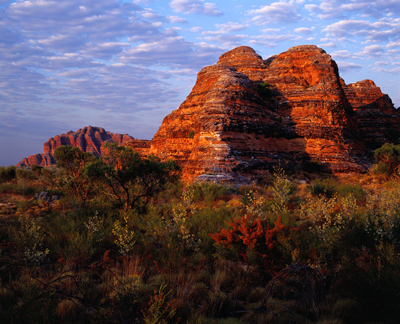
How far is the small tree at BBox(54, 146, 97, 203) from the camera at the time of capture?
12.4m

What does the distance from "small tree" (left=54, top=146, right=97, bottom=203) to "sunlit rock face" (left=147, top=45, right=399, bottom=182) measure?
9.33m

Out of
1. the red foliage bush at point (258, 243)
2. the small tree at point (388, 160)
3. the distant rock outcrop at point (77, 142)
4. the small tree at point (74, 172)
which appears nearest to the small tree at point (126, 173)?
the small tree at point (74, 172)

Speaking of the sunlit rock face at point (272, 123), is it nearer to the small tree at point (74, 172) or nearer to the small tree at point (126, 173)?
the small tree at point (126, 173)

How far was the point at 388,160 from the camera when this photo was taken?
72.0 ft

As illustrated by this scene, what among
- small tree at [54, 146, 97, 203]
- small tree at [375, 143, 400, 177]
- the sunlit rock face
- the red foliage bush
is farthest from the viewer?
the sunlit rock face

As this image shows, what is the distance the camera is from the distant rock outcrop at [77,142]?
8925 cm

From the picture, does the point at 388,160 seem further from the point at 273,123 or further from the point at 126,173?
the point at 126,173

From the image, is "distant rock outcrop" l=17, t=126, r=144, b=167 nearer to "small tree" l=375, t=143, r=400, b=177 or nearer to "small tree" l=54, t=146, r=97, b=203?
"small tree" l=54, t=146, r=97, b=203

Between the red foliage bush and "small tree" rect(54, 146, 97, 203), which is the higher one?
"small tree" rect(54, 146, 97, 203)

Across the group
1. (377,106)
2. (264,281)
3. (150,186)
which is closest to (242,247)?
(264,281)

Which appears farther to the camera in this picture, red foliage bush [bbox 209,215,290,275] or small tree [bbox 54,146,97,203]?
small tree [bbox 54,146,97,203]

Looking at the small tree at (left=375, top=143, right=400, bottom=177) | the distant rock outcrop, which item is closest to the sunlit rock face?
the small tree at (left=375, top=143, right=400, bottom=177)

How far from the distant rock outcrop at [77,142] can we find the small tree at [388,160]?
82.2m

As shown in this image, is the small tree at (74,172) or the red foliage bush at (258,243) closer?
the red foliage bush at (258,243)
